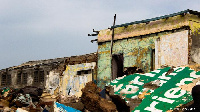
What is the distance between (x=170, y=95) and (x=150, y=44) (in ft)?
25.2

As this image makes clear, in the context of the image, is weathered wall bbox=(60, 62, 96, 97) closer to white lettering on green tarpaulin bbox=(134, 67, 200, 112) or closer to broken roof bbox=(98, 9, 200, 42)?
broken roof bbox=(98, 9, 200, 42)

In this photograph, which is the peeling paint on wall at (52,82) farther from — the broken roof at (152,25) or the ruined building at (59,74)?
the broken roof at (152,25)

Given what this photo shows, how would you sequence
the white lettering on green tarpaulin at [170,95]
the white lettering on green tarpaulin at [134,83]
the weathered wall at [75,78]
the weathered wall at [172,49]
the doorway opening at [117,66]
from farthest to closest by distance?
1. the weathered wall at [75,78]
2. the doorway opening at [117,66]
3. the weathered wall at [172,49]
4. the white lettering on green tarpaulin at [134,83]
5. the white lettering on green tarpaulin at [170,95]

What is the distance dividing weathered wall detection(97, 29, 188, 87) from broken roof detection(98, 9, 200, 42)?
23cm

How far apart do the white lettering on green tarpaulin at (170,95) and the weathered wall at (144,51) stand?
5.13 meters

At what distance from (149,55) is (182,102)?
8064 mm

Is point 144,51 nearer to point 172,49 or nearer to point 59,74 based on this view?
point 172,49

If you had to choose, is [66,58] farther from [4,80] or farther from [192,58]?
[192,58]

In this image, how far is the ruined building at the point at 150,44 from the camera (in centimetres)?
1446

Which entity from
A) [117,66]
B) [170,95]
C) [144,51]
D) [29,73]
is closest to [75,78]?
[117,66]

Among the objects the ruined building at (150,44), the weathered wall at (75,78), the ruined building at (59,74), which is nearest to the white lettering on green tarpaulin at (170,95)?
the ruined building at (150,44)

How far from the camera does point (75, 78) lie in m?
19.6

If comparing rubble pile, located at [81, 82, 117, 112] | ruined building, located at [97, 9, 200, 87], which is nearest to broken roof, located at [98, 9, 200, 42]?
ruined building, located at [97, 9, 200, 87]

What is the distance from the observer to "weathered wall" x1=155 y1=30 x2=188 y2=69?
14406mm
